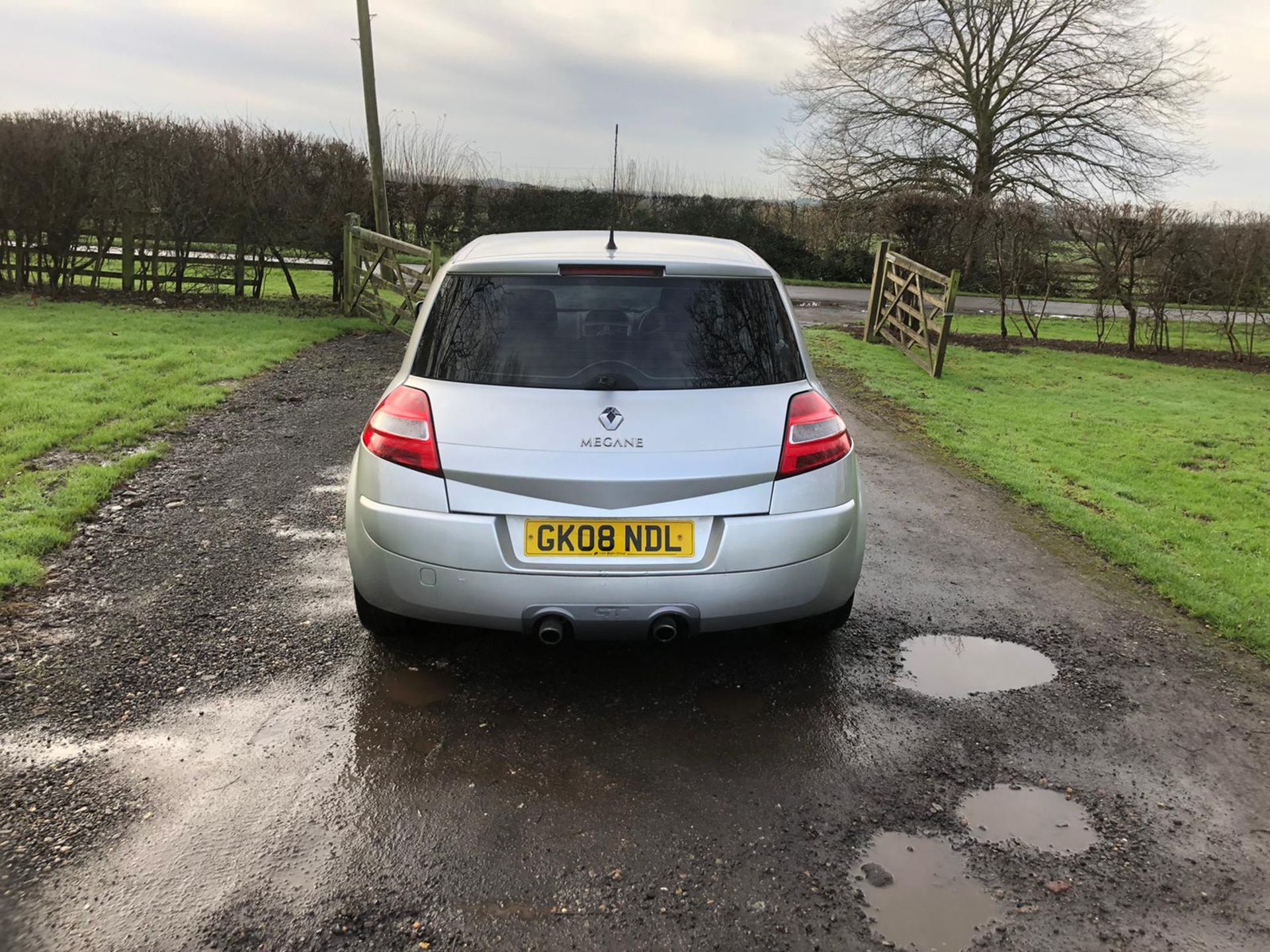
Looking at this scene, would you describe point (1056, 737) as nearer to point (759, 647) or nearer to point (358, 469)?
point (759, 647)

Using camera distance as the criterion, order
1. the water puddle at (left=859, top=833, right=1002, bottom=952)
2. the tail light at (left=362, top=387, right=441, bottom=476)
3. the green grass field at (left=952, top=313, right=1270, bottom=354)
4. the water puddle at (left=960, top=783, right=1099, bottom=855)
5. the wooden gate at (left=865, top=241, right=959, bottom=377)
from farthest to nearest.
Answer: the green grass field at (left=952, top=313, right=1270, bottom=354) → the wooden gate at (left=865, top=241, right=959, bottom=377) → the tail light at (left=362, top=387, right=441, bottom=476) → the water puddle at (left=960, top=783, right=1099, bottom=855) → the water puddle at (left=859, top=833, right=1002, bottom=952)

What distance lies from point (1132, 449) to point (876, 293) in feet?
25.7

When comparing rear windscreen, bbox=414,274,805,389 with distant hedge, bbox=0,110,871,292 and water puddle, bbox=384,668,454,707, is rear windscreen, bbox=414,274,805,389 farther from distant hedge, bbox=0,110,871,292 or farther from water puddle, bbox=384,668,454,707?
distant hedge, bbox=0,110,871,292

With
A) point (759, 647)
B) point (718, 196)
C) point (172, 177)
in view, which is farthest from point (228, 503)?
point (718, 196)

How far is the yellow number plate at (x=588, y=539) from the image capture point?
3098 millimetres

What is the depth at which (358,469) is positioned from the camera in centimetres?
345

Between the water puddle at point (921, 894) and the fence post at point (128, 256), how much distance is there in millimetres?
15958

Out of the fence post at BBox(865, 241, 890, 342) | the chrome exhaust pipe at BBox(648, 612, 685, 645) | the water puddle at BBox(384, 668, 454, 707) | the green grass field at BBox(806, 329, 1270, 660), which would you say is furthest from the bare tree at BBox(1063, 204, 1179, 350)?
the water puddle at BBox(384, 668, 454, 707)

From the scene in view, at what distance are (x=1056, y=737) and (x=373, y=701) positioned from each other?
8.42ft

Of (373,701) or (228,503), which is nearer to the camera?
(373,701)

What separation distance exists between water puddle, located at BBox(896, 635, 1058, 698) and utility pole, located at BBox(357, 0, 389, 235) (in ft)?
47.2

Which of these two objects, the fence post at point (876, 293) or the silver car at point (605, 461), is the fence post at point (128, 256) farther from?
the silver car at point (605, 461)

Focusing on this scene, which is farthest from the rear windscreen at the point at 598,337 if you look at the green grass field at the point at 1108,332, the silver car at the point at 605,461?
the green grass field at the point at 1108,332

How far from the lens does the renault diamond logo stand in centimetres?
317
